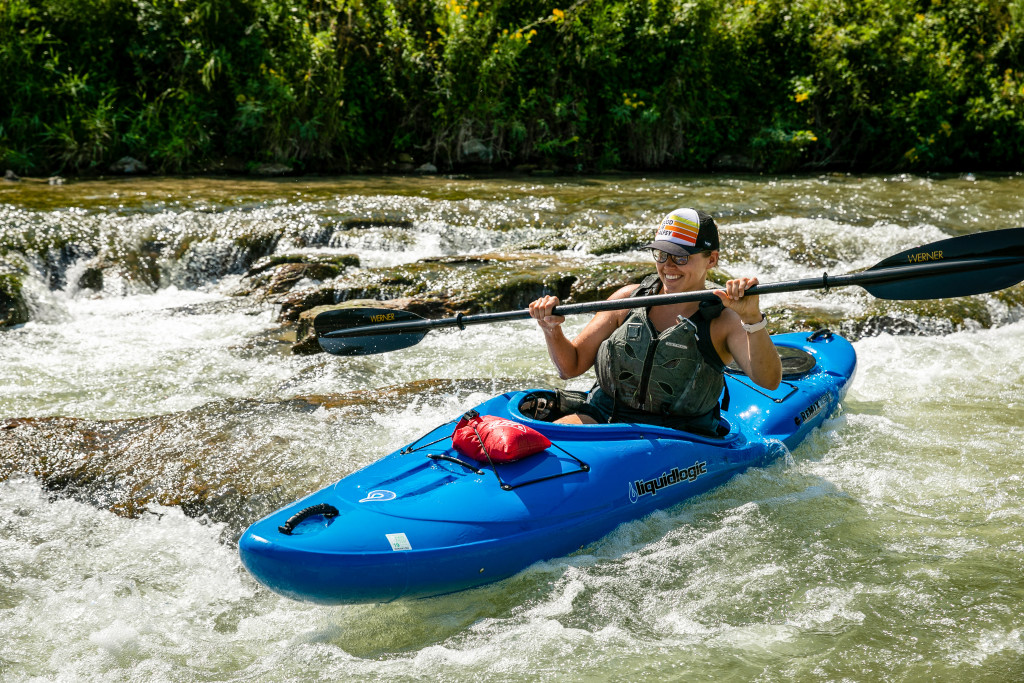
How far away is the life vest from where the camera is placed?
302 centimetres

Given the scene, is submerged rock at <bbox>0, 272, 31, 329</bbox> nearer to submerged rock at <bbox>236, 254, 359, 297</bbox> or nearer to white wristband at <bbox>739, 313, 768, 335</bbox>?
submerged rock at <bbox>236, 254, 359, 297</bbox>

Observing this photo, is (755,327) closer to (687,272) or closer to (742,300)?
(742,300)

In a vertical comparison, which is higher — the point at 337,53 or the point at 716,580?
the point at 337,53

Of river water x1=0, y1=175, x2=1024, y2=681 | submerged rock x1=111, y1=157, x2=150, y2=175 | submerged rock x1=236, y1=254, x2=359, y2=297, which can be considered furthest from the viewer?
submerged rock x1=111, y1=157, x2=150, y2=175

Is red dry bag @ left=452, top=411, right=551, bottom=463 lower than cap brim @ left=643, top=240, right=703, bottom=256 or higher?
lower

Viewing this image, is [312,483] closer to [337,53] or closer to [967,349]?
[967,349]

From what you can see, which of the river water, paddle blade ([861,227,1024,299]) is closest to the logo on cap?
paddle blade ([861,227,1024,299])

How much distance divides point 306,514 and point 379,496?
0.76 ft

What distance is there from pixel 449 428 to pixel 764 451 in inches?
51.2

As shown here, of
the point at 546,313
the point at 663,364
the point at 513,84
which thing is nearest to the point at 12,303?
the point at 546,313

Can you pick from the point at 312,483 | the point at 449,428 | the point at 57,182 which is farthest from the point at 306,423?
the point at 57,182

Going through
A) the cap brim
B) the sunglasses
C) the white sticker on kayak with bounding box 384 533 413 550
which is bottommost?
the white sticker on kayak with bounding box 384 533 413 550

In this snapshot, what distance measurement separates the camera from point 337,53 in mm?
10781

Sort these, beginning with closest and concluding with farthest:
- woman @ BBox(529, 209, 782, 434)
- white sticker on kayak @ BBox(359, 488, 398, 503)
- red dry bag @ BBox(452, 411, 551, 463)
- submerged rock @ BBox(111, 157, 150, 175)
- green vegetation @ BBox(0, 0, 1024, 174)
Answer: white sticker on kayak @ BBox(359, 488, 398, 503) → red dry bag @ BBox(452, 411, 551, 463) → woman @ BBox(529, 209, 782, 434) → submerged rock @ BBox(111, 157, 150, 175) → green vegetation @ BBox(0, 0, 1024, 174)
